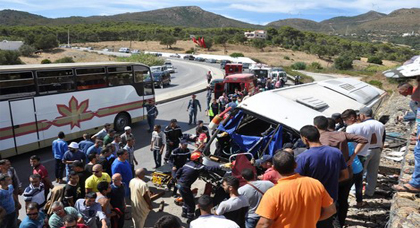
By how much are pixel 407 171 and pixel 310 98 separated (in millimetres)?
3894

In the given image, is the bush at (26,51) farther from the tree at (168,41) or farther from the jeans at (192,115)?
the jeans at (192,115)

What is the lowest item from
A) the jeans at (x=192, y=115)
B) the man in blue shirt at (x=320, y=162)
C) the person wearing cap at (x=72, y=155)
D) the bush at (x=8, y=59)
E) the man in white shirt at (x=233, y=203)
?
the bush at (x=8, y=59)

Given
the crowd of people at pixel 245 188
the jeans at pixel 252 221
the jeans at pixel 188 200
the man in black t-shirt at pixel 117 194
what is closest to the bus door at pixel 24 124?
the crowd of people at pixel 245 188

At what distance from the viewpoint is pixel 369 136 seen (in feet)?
19.6

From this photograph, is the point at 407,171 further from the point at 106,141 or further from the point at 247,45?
the point at 247,45

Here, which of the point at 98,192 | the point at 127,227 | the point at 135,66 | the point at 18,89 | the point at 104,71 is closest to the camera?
the point at 98,192

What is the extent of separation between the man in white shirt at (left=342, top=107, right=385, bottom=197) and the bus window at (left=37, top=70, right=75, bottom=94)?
9.98 metres

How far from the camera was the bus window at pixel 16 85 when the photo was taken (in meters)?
10.2

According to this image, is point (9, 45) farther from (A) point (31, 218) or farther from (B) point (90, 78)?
(A) point (31, 218)

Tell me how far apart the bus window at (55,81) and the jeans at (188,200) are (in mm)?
7460

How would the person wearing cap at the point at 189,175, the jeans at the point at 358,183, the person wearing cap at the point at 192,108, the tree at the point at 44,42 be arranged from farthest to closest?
1. the tree at the point at 44,42
2. the person wearing cap at the point at 192,108
3. the person wearing cap at the point at 189,175
4. the jeans at the point at 358,183

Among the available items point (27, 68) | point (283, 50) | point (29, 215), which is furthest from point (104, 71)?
point (283, 50)

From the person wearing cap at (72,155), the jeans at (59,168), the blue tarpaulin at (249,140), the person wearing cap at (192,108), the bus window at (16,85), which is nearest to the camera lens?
the blue tarpaulin at (249,140)

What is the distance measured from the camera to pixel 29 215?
4.88 metres
